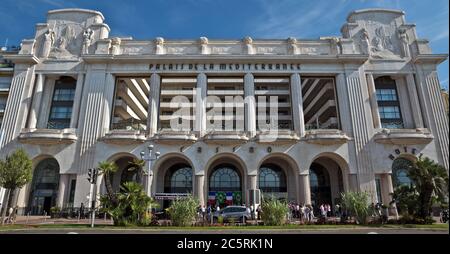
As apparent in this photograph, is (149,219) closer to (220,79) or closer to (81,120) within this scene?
Result: (81,120)

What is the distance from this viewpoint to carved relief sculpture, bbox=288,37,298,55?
124 ft

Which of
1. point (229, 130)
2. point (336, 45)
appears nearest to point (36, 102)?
point (229, 130)

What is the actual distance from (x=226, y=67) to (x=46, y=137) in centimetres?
2480

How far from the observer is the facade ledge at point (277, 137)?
33.3m

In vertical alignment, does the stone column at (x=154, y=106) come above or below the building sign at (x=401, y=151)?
above

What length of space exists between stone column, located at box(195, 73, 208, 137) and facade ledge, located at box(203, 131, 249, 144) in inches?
66.7

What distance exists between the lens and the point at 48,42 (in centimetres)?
3872

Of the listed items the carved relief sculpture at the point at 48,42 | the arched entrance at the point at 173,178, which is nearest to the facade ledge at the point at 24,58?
the carved relief sculpture at the point at 48,42

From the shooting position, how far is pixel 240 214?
26219 millimetres

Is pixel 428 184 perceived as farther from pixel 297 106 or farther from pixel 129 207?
pixel 129 207

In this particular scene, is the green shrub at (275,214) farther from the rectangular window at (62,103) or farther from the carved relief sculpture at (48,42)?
the carved relief sculpture at (48,42)

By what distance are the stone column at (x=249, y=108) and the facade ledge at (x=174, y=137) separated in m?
7.30

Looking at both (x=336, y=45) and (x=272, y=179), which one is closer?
(x=272, y=179)
